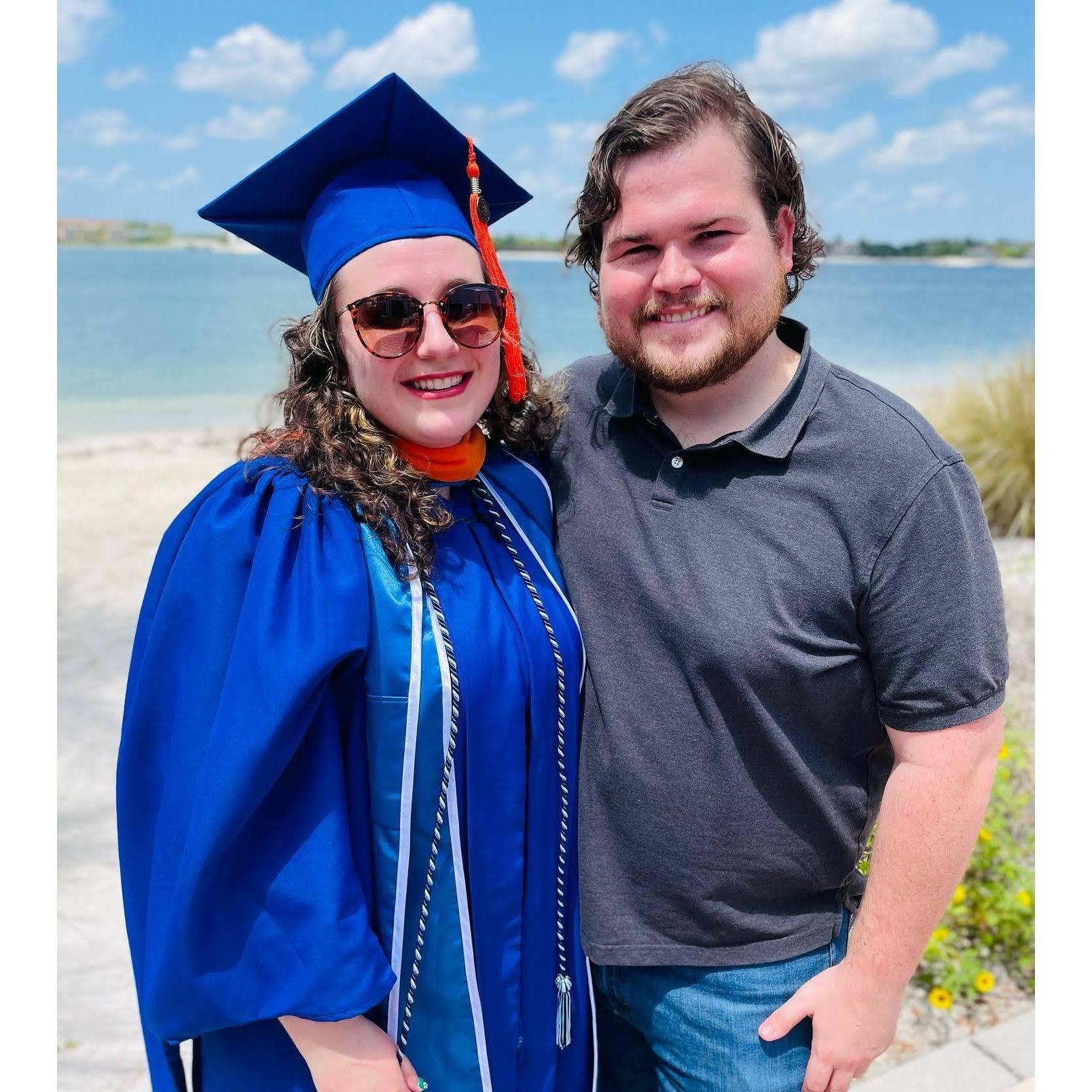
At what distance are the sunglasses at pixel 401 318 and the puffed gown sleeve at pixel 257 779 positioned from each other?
297 mm

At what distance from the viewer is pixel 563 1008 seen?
1.86 meters

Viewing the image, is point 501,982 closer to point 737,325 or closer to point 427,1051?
point 427,1051

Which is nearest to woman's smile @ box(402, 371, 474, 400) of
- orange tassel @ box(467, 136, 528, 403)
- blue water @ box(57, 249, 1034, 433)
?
orange tassel @ box(467, 136, 528, 403)

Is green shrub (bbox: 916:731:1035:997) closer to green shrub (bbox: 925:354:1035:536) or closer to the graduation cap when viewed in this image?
the graduation cap

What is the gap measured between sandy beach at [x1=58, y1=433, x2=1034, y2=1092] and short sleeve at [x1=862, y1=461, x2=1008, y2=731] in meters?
2.73

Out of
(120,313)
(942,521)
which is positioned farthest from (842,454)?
(120,313)

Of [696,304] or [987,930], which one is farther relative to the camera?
[987,930]

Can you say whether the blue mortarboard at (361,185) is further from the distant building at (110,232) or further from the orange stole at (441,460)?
the distant building at (110,232)

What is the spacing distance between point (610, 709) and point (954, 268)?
214 ft

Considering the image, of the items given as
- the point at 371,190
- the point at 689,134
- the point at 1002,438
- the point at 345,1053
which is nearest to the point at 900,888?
the point at 345,1053

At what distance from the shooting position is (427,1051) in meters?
1.73

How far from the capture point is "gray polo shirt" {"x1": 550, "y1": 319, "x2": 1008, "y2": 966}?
1713 millimetres

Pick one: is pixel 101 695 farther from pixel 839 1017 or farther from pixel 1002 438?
pixel 1002 438

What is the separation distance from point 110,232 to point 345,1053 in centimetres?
5356
